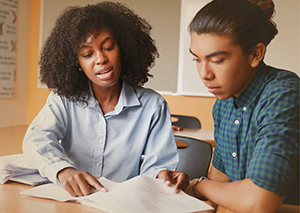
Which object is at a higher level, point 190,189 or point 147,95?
point 147,95

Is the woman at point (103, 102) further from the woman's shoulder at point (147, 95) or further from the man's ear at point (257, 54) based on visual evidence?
the man's ear at point (257, 54)

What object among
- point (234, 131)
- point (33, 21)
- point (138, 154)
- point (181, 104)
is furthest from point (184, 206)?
point (33, 21)

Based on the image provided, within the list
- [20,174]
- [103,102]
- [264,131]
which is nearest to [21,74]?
[103,102]

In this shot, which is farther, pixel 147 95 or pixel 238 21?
pixel 147 95

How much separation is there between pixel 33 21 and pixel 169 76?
7.53 ft

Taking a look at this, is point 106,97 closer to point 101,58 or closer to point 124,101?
point 124,101

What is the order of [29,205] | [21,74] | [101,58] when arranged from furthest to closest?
[21,74]
[101,58]
[29,205]

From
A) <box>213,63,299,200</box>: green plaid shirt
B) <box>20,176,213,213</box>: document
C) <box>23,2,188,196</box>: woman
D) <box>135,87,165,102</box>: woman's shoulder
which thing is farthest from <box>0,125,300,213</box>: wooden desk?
<box>135,87,165,102</box>: woman's shoulder

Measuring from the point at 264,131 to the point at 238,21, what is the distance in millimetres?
323

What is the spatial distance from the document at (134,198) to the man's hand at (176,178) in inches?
0.9

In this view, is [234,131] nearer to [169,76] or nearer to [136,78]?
[136,78]

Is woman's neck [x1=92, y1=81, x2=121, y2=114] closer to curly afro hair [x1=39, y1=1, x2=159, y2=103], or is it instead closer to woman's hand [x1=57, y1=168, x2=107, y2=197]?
curly afro hair [x1=39, y1=1, x2=159, y2=103]

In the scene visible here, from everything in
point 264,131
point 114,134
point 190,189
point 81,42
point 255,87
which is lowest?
point 190,189

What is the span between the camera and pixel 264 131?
806 millimetres
